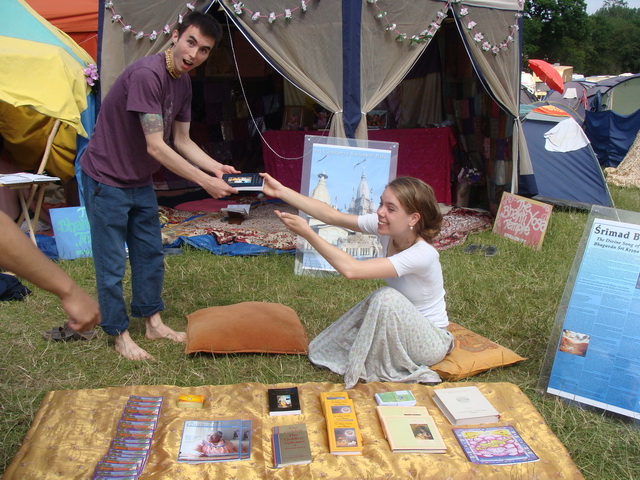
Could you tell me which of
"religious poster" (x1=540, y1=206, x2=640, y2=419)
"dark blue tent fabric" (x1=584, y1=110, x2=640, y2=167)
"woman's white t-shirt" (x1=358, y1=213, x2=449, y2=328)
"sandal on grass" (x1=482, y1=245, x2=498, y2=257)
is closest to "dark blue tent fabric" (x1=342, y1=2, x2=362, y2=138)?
"sandal on grass" (x1=482, y1=245, x2=498, y2=257)

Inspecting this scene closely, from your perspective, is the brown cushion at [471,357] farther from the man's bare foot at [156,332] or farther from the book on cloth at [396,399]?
the man's bare foot at [156,332]

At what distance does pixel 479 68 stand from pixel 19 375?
16.8 feet

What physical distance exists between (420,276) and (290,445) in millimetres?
1055

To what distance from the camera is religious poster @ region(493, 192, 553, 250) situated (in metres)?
5.48

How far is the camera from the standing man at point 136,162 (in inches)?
111

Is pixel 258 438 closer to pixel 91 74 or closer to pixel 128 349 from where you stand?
pixel 128 349

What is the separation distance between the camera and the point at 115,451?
7.31 ft

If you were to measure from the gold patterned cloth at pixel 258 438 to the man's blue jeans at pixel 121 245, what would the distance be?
57 cm

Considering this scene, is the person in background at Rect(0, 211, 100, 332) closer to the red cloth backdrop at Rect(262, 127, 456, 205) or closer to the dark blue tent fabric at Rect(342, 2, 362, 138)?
the dark blue tent fabric at Rect(342, 2, 362, 138)

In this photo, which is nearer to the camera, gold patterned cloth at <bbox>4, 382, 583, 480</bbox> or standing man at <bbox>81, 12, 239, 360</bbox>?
gold patterned cloth at <bbox>4, 382, 583, 480</bbox>

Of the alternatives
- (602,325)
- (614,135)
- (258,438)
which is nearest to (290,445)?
(258,438)

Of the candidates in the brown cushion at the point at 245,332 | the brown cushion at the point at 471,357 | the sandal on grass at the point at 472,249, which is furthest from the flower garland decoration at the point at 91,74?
the brown cushion at the point at 471,357

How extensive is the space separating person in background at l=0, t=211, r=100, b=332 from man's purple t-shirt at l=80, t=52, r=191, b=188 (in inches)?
54.7

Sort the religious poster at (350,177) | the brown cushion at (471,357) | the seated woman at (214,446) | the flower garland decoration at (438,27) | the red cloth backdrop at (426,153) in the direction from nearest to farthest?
1. the seated woman at (214,446)
2. the brown cushion at (471,357)
3. the religious poster at (350,177)
4. the flower garland decoration at (438,27)
5. the red cloth backdrop at (426,153)
